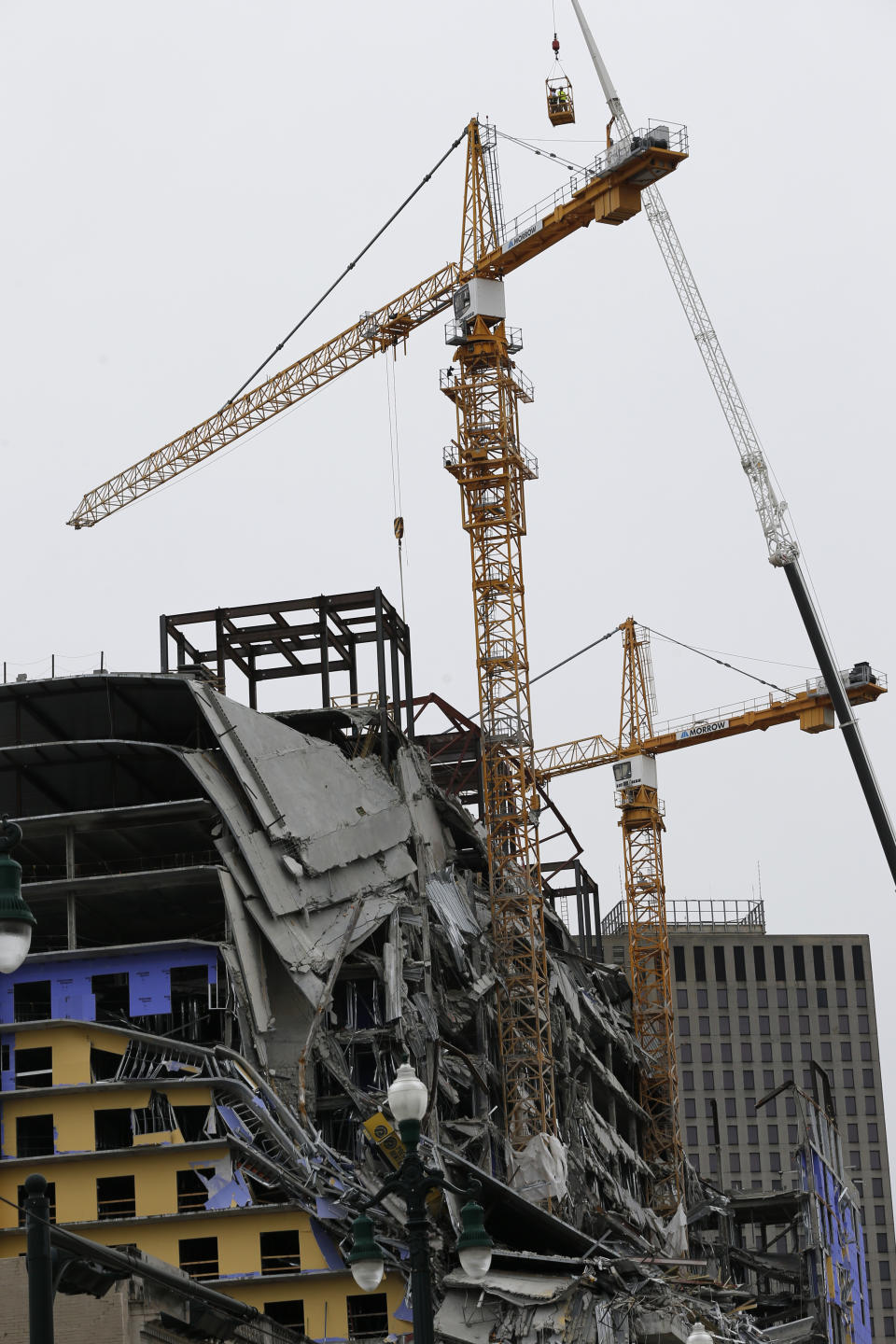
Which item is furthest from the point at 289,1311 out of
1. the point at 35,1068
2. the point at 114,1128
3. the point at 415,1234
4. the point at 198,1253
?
the point at 415,1234

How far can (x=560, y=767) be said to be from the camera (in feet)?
498

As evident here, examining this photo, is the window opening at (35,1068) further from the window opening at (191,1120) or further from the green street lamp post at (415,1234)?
the green street lamp post at (415,1234)

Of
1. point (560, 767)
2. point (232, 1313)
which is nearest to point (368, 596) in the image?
point (232, 1313)

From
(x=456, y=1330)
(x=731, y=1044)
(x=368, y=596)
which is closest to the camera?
(x=456, y=1330)

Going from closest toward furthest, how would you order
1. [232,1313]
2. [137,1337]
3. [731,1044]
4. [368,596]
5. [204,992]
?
[137,1337], [232,1313], [204,992], [368,596], [731,1044]

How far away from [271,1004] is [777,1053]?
118 meters

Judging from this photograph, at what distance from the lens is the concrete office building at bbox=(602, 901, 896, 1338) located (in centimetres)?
18712

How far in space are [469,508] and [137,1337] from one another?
59855 mm

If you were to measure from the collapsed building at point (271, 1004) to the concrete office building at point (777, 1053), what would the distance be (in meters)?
90.8

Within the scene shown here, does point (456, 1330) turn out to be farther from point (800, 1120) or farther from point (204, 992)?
point (800, 1120)

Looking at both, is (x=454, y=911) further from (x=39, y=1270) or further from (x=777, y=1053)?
(x=777, y=1053)

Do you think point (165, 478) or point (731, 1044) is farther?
point (731, 1044)

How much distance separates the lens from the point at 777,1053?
630 feet

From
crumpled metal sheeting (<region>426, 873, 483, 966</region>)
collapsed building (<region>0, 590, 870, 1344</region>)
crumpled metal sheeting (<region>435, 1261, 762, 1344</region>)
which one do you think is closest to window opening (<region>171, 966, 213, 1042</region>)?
collapsed building (<region>0, 590, 870, 1344</region>)
